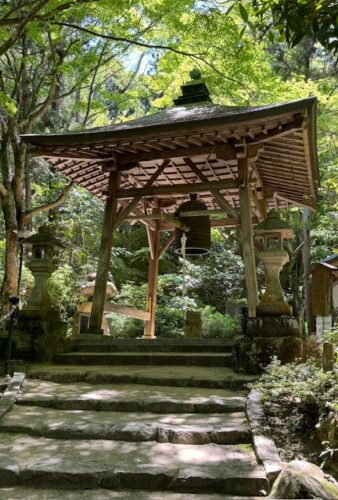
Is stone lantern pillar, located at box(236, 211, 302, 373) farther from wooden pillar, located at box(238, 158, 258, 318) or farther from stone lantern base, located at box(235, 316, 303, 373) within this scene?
wooden pillar, located at box(238, 158, 258, 318)

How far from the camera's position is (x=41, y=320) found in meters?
7.98

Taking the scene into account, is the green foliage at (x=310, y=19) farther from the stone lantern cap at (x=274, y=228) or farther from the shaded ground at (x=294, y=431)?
the stone lantern cap at (x=274, y=228)

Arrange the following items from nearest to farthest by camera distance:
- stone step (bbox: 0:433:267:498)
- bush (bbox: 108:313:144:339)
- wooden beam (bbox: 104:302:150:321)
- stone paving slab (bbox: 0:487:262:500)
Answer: stone paving slab (bbox: 0:487:262:500)
stone step (bbox: 0:433:267:498)
wooden beam (bbox: 104:302:150:321)
bush (bbox: 108:313:144:339)

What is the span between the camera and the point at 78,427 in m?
4.44

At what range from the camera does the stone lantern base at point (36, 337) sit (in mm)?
7812

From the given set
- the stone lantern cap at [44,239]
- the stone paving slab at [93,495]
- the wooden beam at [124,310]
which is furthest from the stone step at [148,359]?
the stone paving slab at [93,495]

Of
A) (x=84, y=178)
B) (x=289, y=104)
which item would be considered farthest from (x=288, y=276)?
(x=289, y=104)

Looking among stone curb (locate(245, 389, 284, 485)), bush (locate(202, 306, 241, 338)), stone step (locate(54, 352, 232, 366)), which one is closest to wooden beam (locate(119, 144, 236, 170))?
stone step (locate(54, 352, 232, 366))

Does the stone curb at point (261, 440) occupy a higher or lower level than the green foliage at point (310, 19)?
lower

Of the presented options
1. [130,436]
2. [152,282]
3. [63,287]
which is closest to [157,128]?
[152,282]

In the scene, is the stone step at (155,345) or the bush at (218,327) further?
the bush at (218,327)

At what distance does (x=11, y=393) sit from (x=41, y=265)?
117 inches

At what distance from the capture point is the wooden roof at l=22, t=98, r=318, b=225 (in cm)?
753

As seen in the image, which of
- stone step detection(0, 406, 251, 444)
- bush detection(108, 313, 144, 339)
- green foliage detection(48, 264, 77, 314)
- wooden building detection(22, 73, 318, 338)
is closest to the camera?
stone step detection(0, 406, 251, 444)
